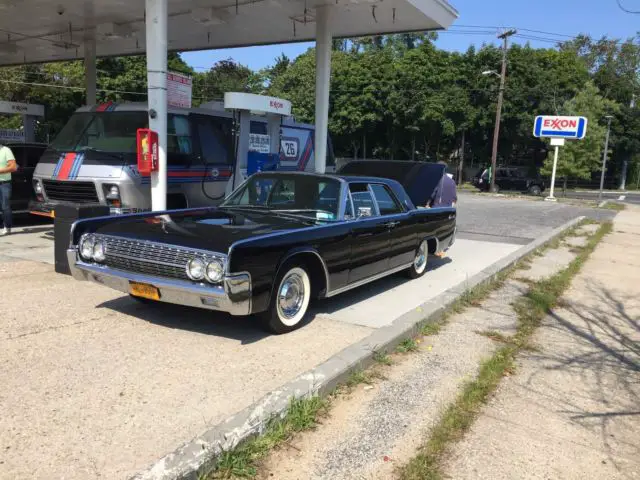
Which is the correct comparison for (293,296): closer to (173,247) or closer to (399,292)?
(173,247)

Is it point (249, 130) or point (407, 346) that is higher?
point (249, 130)

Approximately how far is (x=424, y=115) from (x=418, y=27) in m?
27.2

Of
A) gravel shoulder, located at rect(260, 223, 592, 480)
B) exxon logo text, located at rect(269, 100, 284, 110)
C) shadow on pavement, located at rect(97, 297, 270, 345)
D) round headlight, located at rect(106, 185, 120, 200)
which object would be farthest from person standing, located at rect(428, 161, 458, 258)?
shadow on pavement, located at rect(97, 297, 270, 345)

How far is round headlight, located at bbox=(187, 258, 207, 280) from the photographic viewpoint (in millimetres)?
4469

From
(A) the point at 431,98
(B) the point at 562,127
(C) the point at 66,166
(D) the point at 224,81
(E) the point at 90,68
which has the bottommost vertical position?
(C) the point at 66,166

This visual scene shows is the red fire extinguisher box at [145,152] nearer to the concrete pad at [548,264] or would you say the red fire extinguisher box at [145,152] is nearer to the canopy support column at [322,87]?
the canopy support column at [322,87]

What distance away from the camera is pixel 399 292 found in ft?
23.5

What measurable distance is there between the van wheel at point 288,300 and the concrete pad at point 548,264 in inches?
189

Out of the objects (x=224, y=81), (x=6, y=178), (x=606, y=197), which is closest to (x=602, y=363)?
(x=6, y=178)

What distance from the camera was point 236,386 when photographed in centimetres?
394

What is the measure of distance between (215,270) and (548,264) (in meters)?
7.60

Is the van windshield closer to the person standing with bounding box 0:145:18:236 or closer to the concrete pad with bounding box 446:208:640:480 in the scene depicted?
the person standing with bounding box 0:145:18:236

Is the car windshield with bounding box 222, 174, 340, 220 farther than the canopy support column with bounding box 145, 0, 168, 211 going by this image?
No

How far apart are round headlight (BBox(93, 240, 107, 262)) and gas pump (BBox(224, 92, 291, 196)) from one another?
4.92 meters
